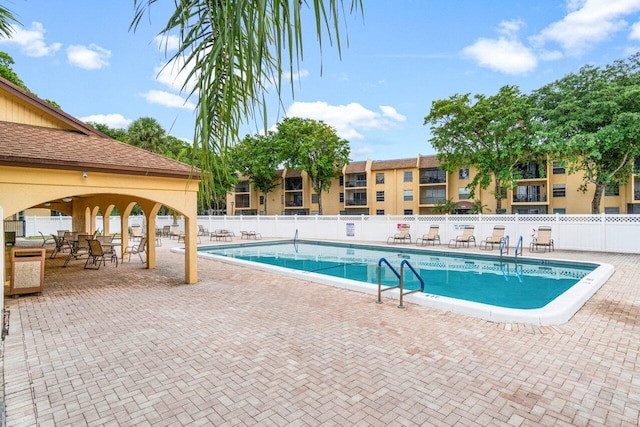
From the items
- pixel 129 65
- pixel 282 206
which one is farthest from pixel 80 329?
pixel 282 206

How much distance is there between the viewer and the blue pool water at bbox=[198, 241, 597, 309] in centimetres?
907

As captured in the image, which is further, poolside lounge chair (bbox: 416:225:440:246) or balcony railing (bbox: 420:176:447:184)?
balcony railing (bbox: 420:176:447:184)

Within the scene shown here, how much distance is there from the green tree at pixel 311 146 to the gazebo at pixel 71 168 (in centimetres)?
2542

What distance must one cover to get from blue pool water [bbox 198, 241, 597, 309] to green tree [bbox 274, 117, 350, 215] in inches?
719

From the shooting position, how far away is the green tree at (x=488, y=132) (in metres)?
21.4

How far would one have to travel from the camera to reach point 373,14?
184 centimetres

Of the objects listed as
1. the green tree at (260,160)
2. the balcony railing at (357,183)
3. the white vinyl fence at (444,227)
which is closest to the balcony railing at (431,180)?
the balcony railing at (357,183)

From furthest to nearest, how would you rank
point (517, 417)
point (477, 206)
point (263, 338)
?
point (477, 206)
point (263, 338)
point (517, 417)

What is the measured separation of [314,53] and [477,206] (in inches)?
1342

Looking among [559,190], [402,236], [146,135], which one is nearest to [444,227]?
[402,236]

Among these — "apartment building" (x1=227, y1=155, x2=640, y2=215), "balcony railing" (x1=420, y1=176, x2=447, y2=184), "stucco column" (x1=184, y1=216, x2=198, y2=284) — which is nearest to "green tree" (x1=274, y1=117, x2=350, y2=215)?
"apartment building" (x1=227, y1=155, x2=640, y2=215)

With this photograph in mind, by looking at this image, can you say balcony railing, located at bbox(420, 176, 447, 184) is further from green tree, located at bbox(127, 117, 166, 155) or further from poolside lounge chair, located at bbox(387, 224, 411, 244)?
green tree, located at bbox(127, 117, 166, 155)

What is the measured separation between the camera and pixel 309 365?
4.18 m

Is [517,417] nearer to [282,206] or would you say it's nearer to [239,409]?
[239,409]
